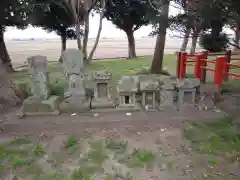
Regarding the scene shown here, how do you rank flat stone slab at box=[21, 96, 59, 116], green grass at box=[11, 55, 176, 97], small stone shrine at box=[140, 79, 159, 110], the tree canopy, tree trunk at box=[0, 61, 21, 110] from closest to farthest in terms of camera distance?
flat stone slab at box=[21, 96, 59, 116] < small stone shrine at box=[140, 79, 159, 110] < tree trunk at box=[0, 61, 21, 110] < green grass at box=[11, 55, 176, 97] < the tree canopy

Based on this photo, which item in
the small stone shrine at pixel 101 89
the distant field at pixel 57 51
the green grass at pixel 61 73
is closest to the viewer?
the small stone shrine at pixel 101 89

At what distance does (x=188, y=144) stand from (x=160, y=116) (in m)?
1.14

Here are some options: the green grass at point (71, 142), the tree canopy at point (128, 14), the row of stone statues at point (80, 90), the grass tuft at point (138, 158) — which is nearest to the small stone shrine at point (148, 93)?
the row of stone statues at point (80, 90)

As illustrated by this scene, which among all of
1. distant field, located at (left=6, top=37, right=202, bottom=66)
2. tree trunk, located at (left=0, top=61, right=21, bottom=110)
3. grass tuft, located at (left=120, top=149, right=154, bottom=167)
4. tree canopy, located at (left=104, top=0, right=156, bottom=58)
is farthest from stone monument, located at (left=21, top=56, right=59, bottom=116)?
distant field, located at (left=6, top=37, right=202, bottom=66)

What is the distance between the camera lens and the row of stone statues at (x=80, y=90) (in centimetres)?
513

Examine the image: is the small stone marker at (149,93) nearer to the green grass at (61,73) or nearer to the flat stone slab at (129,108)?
the flat stone slab at (129,108)

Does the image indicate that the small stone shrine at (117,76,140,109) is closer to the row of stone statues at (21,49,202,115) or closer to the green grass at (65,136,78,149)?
the row of stone statues at (21,49,202,115)

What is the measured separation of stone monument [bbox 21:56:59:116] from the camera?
16.6ft

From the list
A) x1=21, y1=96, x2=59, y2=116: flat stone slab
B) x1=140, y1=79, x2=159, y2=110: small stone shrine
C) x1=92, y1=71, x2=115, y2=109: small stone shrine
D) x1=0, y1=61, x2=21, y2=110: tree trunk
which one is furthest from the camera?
x1=0, y1=61, x2=21, y2=110: tree trunk

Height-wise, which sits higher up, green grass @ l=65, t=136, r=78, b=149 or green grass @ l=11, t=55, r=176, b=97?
green grass @ l=11, t=55, r=176, b=97

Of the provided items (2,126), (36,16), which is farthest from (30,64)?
(36,16)

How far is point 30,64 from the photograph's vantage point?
5.17 meters

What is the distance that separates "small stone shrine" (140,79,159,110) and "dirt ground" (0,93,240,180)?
0.31 m

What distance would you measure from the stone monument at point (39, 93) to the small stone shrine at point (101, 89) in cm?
99
